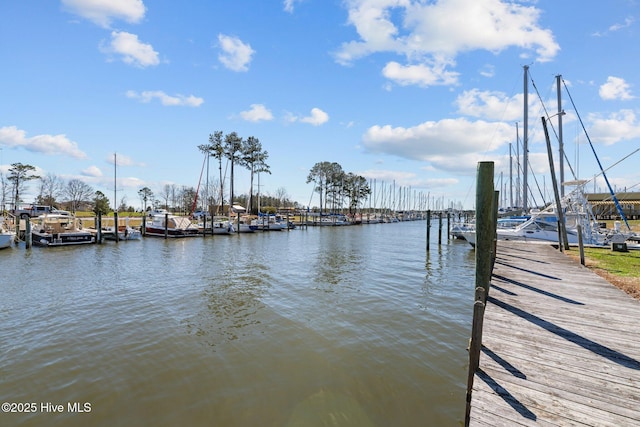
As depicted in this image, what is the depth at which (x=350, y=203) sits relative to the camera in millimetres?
90062

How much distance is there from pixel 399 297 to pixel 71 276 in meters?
16.0

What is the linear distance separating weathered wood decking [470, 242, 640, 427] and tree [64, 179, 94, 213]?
82591 millimetres

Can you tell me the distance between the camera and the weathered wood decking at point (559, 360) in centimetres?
356

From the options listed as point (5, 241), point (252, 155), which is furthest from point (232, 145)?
point (5, 241)

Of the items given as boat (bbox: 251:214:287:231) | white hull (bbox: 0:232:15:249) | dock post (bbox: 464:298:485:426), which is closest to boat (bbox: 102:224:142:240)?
white hull (bbox: 0:232:15:249)

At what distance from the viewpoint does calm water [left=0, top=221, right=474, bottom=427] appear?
5.55m

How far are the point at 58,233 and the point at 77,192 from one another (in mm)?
53652

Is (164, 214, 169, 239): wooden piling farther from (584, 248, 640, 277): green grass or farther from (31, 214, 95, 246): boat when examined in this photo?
(584, 248, 640, 277): green grass

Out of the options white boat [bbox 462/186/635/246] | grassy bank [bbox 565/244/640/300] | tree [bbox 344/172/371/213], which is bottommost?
grassy bank [bbox 565/244/640/300]

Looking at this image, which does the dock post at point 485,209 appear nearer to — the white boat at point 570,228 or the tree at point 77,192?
the white boat at point 570,228

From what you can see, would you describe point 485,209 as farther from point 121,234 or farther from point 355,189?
point 355,189

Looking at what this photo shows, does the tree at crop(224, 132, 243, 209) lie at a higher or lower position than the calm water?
higher

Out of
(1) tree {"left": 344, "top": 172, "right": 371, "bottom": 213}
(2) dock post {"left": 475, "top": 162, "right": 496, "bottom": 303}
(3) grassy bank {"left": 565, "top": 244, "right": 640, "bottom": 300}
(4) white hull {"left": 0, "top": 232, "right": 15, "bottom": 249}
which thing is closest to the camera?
(2) dock post {"left": 475, "top": 162, "right": 496, "bottom": 303}

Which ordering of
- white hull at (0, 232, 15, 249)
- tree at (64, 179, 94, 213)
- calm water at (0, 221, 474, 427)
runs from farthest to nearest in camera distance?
tree at (64, 179, 94, 213)
white hull at (0, 232, 15, 249)
calm water at (0, 221, 474, 427)
